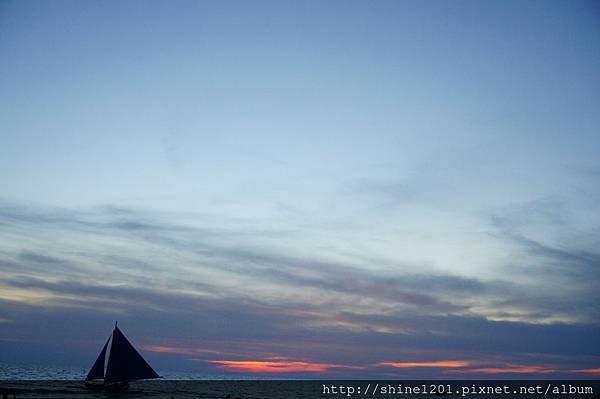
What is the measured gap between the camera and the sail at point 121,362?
275 ft

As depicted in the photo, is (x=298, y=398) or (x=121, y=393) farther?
(x=298, y=398)

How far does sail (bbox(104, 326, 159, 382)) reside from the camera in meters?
83.7

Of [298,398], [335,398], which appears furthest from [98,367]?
[335,398]

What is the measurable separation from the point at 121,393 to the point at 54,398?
36.4 ft

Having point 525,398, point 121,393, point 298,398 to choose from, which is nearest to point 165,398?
point 121,393

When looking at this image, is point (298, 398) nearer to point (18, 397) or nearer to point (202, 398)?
point (202, 398)

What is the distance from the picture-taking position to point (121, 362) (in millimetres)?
83938

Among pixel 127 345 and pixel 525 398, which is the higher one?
pixel 127 345

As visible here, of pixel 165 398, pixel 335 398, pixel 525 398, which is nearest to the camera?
pixel 165 398

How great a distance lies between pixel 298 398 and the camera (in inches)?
5325

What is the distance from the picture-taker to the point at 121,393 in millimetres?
89375

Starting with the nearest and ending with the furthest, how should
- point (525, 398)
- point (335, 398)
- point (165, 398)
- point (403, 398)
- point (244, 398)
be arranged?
point (165, 398)
point (244, 398)
point (335, 398)
point (403, 398)
point (525, 398)

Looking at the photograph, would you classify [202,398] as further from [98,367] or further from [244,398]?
[98,367]

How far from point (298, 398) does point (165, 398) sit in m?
43.2
